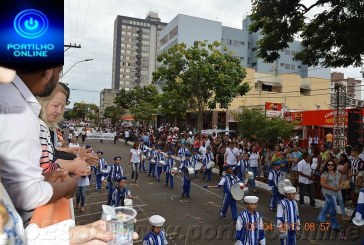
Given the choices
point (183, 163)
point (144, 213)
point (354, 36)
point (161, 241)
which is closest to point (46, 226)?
point (161, 241)

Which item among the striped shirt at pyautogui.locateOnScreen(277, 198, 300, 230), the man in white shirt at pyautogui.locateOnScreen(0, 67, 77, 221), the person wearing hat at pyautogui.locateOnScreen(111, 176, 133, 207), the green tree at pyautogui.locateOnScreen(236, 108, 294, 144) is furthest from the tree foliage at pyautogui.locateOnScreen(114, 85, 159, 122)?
the man in white shirt at pyautogui.locateOnScreen(0, 67, 77, 221)

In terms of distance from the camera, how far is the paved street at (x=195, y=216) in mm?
8484

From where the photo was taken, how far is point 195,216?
10.3 meters

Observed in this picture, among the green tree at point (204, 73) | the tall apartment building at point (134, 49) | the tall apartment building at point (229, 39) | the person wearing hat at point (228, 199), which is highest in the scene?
the tall apartment building at point (134, 49)

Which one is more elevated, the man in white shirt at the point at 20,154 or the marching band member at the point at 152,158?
the man in white shirt at the point at 20,154

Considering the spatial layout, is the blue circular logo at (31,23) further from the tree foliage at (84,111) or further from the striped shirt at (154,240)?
the tree foliage at (84,111)

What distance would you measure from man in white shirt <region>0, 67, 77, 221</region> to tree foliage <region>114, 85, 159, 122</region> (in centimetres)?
3370

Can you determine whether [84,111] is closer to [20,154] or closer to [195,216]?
[195,216]

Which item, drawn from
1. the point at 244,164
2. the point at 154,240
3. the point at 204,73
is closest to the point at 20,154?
the point at 154,240

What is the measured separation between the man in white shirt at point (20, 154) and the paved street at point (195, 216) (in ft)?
22.5

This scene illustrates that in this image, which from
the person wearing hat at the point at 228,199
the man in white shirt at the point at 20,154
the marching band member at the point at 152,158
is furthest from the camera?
the marching band member at the point at 152,158

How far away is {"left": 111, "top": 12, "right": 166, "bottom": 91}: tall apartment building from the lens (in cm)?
10744

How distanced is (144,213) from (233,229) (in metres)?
2.96

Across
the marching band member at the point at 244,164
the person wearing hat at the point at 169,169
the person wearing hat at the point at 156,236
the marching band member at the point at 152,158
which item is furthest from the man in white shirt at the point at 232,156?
the person wearing hat at the point at 156,236
